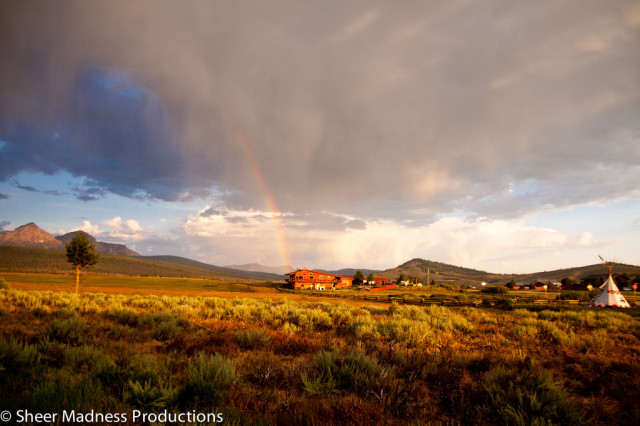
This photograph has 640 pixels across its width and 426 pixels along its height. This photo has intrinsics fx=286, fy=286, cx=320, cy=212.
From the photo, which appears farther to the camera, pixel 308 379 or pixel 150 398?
pixel 308 379

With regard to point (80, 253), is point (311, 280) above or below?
below

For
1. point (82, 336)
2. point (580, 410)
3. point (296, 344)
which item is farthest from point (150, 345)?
point (580, 410)

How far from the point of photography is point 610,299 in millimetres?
34000

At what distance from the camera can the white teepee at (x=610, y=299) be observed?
33.3m

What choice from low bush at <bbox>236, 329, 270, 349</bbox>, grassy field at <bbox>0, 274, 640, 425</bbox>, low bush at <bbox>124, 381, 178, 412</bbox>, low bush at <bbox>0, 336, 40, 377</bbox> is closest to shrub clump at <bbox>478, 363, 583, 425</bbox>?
grassy field at <bbox>0, 274, 640, 425</bbox>

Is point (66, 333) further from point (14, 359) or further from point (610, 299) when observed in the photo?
point (610, 299)

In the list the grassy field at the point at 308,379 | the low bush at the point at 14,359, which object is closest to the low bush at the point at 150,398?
the grassy field at the point at 308,379

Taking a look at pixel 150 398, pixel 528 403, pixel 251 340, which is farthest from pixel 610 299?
pixel 150 398

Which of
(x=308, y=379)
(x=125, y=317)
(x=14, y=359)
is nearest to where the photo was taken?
(x=14, y=359)

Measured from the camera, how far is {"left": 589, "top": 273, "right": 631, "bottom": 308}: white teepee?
3331 cm

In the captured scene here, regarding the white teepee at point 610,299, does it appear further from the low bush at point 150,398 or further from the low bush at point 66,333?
the low bush at point 66,333

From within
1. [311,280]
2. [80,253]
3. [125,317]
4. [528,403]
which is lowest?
[311,280]

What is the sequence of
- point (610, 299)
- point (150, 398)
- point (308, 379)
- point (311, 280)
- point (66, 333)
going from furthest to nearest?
point (311, 280), point (610, 299), point (66, 333), point (308, 379), point (150, 398)

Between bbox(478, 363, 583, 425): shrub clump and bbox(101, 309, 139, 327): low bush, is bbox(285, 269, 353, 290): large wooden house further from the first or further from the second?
bbox(478, 363, 583, 425): shrub clump
